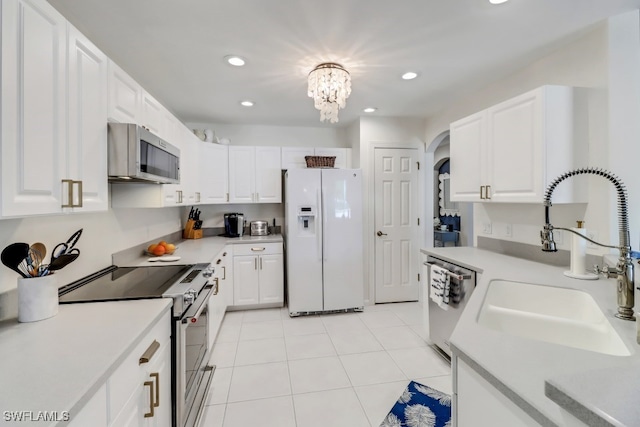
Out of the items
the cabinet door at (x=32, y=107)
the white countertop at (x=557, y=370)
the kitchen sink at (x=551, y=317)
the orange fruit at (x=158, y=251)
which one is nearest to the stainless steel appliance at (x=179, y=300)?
the orange fruit at (x=158, y=251)

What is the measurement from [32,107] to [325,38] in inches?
63.5

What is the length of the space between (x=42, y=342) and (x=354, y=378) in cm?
193

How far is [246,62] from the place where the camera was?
226cm

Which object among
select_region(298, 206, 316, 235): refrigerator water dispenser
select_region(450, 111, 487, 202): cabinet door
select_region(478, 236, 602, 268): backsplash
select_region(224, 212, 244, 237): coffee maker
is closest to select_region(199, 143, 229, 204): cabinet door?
select_region(224, 212, 244, 237): coffee maker

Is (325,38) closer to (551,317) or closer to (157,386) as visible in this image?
(551,317)

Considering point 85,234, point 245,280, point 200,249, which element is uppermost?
point 85,234

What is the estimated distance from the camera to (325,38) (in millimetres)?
1921

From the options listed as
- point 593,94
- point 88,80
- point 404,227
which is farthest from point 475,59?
point 88,80

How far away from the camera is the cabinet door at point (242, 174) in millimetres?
3790

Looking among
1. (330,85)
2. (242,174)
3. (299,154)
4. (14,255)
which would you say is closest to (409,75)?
(330,85)

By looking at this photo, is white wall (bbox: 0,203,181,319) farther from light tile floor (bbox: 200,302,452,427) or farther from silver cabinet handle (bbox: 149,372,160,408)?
light tile floor (bbox: 200,302,452,427)

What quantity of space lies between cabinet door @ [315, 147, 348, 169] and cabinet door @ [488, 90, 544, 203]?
1998 mm

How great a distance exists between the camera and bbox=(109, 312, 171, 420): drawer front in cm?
93

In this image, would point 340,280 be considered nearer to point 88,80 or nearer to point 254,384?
point 254,384
